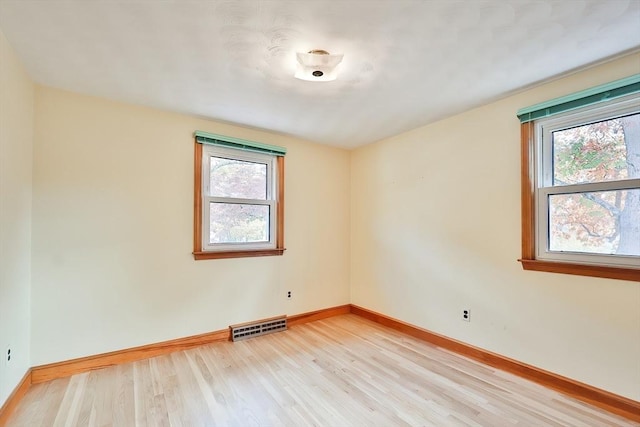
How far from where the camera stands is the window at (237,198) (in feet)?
9.89

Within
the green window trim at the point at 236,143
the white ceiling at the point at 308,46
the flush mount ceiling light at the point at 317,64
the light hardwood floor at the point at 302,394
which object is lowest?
the light hardwood floor at the point at 302,394

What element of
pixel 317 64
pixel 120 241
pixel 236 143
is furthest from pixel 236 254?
pixel 317 64

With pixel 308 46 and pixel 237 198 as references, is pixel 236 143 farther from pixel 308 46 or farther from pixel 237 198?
pixel 308 46

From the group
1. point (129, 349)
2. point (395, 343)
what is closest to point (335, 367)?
point (395, 343)

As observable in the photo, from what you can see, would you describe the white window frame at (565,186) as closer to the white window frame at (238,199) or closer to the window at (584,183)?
the window at (584,183)

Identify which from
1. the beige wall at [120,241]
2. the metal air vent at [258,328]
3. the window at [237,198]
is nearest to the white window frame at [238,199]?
the window at [237,198]

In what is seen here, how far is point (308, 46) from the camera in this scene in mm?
1811

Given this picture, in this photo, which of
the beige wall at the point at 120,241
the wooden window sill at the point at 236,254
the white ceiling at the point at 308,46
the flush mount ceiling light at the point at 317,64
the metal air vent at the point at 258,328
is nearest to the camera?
the white ceiling at the point at 308,46

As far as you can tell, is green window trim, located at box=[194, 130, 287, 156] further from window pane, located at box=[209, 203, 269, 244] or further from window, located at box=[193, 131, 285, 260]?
window pane, located at box=[209, 203, 269, 244]

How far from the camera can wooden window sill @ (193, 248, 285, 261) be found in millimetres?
2971

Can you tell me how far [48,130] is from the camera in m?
2.34

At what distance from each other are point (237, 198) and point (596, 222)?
3126 mm

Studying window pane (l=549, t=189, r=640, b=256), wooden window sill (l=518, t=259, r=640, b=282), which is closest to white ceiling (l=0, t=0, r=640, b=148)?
window pane (l=549, t=189, r=640, b=256)

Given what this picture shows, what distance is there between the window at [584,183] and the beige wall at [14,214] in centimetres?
365
